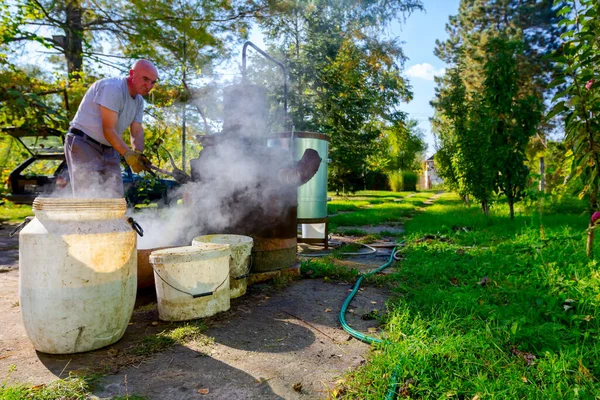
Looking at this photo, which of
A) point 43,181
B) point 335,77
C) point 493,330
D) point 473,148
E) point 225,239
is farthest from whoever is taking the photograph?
point 335,77

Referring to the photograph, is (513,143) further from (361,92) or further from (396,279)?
(361,92)

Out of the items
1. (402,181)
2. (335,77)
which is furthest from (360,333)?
(402,181)

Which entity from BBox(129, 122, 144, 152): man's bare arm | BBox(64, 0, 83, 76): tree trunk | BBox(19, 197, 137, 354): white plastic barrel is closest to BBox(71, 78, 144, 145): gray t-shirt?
BBox(129, 122, 144, 152): man's bare arm

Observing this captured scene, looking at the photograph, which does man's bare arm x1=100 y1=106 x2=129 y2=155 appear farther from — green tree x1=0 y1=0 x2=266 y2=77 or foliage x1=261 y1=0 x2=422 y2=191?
foliage x1=261 y1=0 x2=422 y2=191

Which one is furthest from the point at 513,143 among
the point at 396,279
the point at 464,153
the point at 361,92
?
the point at 361,92

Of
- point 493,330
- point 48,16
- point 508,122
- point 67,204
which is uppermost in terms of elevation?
point 48,16

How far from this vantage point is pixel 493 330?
2.18m

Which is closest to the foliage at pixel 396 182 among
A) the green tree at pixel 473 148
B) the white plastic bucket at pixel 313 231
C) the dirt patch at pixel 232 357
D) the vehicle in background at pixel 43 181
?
the green tree at pixel 473 148

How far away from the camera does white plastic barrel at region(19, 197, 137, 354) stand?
2051mm

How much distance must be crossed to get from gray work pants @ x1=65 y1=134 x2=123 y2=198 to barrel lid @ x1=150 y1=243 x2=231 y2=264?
42.2 inches

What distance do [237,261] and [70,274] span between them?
4.45 feet

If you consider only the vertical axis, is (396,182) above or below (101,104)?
below

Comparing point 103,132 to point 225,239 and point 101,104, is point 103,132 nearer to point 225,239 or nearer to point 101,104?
point 101,104

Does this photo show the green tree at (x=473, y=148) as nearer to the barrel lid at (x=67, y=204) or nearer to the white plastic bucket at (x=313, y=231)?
the white plastic bucket at (x=313, y=231)
